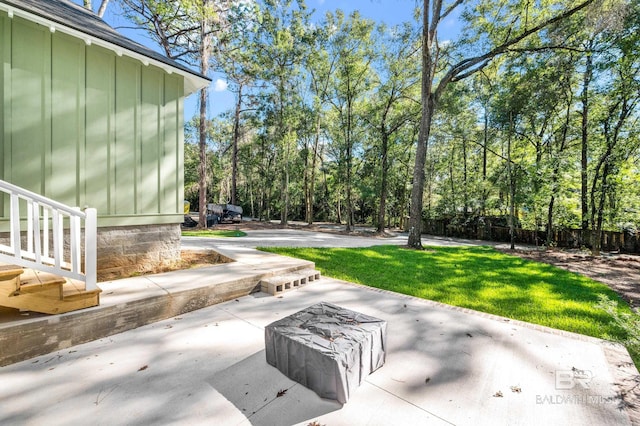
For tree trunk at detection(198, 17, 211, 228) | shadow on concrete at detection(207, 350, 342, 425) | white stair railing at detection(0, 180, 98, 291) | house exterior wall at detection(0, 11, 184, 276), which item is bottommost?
shadow on concrete at detection(207, 350, 342, 425)

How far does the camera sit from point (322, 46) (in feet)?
47.8

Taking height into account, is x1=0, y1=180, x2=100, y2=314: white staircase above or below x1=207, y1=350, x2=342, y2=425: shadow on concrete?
above

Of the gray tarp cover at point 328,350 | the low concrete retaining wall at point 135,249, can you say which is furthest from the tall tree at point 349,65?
the gray tarp cover at point 328,350

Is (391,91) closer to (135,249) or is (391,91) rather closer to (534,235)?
(534,235)

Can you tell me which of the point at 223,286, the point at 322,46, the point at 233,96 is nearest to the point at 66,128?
the point at 223,286

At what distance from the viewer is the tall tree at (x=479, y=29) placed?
27.6 ft

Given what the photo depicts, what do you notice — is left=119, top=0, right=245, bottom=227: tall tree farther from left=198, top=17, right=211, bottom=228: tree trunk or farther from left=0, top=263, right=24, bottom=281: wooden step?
left=0, top=263, right=24, bottom=281: wooden step

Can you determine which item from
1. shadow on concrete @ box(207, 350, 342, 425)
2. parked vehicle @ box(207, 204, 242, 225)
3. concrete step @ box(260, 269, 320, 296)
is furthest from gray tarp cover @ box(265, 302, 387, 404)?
parked vehicle @ box(207, 204, 242, 225)

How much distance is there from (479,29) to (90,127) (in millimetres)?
13952

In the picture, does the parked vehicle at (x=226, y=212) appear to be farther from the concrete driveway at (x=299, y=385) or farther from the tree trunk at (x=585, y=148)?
the tree trunk at (x=585, y=148)

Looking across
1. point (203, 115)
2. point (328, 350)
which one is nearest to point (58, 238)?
point (328, 350)

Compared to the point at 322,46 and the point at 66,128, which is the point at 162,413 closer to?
the point at 66,128

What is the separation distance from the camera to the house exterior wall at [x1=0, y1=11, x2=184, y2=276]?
3.04m

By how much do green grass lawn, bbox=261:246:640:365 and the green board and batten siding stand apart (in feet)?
11.3
